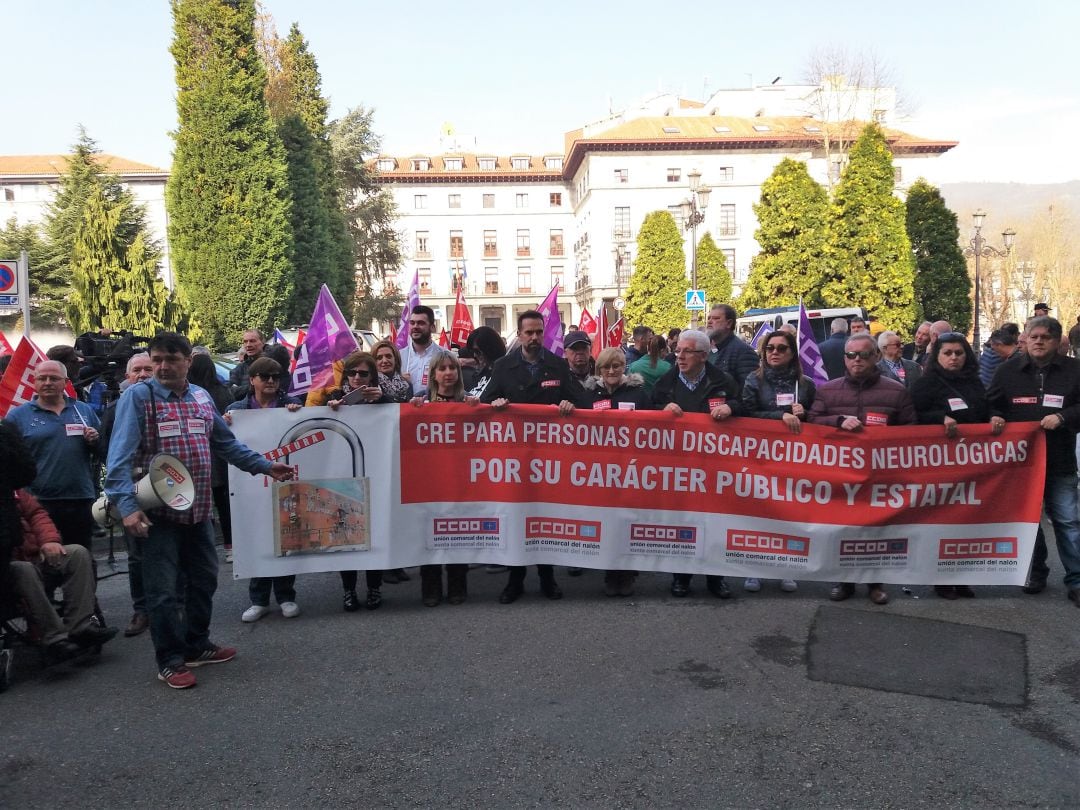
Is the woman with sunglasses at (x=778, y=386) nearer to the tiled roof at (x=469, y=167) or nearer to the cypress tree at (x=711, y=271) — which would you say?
the cypress tree at (x=711, y=271)

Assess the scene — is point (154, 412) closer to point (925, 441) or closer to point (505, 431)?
point (505, 431)

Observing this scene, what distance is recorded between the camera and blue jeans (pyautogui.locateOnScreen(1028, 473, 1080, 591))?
6.32m

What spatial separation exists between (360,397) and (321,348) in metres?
3.47

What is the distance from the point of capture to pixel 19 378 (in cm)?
744

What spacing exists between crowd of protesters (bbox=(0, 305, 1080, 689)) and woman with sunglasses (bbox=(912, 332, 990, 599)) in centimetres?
1

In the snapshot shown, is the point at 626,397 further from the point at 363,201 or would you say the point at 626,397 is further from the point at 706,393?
the point at 363,201

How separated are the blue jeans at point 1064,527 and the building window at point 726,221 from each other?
66.5m

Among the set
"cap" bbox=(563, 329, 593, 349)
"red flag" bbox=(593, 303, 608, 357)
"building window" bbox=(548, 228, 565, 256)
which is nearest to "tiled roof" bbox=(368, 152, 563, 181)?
"building window" bbox=(548, 228, 565, 256)

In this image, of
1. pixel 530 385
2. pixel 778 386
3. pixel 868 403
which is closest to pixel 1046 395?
pixel 868 403

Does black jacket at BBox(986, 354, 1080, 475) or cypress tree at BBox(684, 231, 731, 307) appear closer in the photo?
black jacket at BBox(986, 354, 1080, 475)

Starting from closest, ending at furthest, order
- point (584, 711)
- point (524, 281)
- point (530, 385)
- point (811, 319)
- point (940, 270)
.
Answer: point (584, 711)
point (530, 385)
point (811, 319)
point (940, 270)
point (524, 281)

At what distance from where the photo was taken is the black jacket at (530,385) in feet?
22.3

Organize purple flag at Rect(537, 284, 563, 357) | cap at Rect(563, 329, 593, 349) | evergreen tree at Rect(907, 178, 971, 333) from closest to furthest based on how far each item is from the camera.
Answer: cap at Rect(563, 329, 593, 349) < purple flag at Rect(537, 284, 563, 357) < evergreen tree at Rect(907, 178, 971, 333)

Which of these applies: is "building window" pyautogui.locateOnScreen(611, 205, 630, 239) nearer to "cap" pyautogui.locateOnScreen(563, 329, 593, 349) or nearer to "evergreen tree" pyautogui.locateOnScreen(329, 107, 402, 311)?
"evergreen tree" pyautogui.locateOnScreen(329, 107, 402, 311)
